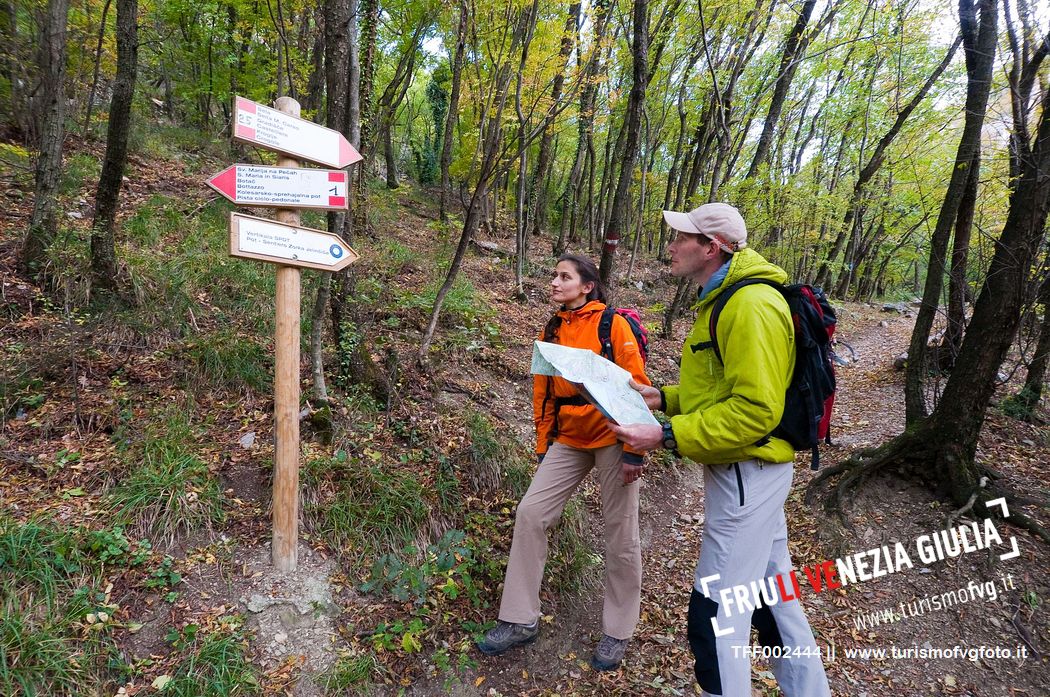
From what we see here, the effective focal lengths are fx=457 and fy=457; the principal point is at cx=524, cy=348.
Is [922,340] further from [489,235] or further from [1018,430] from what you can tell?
[489,235]

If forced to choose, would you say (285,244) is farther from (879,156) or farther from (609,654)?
(879,156)

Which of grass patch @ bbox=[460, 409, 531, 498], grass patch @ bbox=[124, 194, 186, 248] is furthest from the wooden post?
grass patch @ bbox=[124, 194, 186, 248]

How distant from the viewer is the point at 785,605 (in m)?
2.30

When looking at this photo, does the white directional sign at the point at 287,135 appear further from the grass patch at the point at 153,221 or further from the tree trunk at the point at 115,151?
the grass patch at the point at 153,221

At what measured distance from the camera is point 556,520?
3002mm

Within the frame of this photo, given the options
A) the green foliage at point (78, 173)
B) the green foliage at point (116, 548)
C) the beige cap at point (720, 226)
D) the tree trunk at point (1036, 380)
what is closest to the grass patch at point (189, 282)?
the green foliage at point (78, 173)

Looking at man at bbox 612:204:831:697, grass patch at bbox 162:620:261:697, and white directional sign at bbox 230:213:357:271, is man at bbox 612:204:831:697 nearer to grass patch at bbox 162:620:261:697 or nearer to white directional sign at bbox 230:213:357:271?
white directional sign at bbox 230:213:357:271

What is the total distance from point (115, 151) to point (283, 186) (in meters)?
3.05

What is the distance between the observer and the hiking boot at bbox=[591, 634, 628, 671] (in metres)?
3.11

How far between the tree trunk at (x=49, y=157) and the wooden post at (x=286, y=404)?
145 inches

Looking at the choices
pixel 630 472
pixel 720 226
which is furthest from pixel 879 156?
pixel 630 472

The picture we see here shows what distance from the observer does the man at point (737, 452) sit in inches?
78.5

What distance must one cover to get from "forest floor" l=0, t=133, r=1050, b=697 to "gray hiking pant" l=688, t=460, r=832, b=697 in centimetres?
120

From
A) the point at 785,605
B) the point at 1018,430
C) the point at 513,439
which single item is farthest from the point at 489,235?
the point at 785,605
